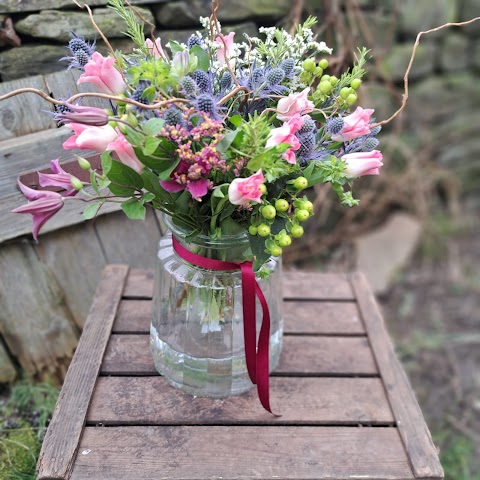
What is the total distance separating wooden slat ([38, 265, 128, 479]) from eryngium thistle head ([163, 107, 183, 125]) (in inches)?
23.9

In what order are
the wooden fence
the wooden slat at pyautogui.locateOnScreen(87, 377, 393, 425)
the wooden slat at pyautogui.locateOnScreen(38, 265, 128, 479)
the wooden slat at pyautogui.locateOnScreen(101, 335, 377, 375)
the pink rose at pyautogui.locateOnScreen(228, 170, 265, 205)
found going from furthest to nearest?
the wooden fence < the wooden slat at pyautogui.locateOnScreen(101, 335, 377, 375) < the wooden slat at pyautogui.locateOnScreen(87, 377, 393, 425) < the wooden slat at pyautogui.locateOnScreen(38, 265, 128, 479) < the pink rose at pyautogui.locateOnScreen(228, 170, 265, 205)

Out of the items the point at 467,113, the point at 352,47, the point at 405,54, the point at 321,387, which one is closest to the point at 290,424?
the point at 321,387

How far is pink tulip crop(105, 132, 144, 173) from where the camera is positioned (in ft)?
2.73

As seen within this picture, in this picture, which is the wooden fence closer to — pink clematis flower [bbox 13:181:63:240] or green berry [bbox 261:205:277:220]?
pink clematis flower [bbox 13:181:63:240]

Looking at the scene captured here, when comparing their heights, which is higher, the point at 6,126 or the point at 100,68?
the point at 100,68

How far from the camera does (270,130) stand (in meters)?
0.85

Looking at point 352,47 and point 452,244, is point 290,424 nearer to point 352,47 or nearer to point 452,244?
point 352,47

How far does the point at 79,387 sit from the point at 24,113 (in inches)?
26.2

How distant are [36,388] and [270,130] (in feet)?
3.73

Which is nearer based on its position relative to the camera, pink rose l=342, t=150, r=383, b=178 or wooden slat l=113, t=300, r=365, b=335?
pink rose l=342, t=150, r=383, b=178

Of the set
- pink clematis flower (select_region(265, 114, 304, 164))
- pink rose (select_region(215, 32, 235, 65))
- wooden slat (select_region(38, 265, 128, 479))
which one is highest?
pink rose (select_region(215, 32, 235, 65))

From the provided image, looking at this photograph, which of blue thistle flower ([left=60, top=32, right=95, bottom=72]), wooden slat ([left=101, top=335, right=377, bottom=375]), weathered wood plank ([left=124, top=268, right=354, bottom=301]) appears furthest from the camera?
weathered wood plank ([left=124, top=268, right=354, bottom=301])

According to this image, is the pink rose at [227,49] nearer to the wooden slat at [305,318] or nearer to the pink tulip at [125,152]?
the pink tulip at [125,152]

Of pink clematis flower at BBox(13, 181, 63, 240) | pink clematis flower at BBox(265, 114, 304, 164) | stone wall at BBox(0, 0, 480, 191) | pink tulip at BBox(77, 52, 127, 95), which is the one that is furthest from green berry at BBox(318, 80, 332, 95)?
stone wall at BBox(0, 0, 480, 191)
